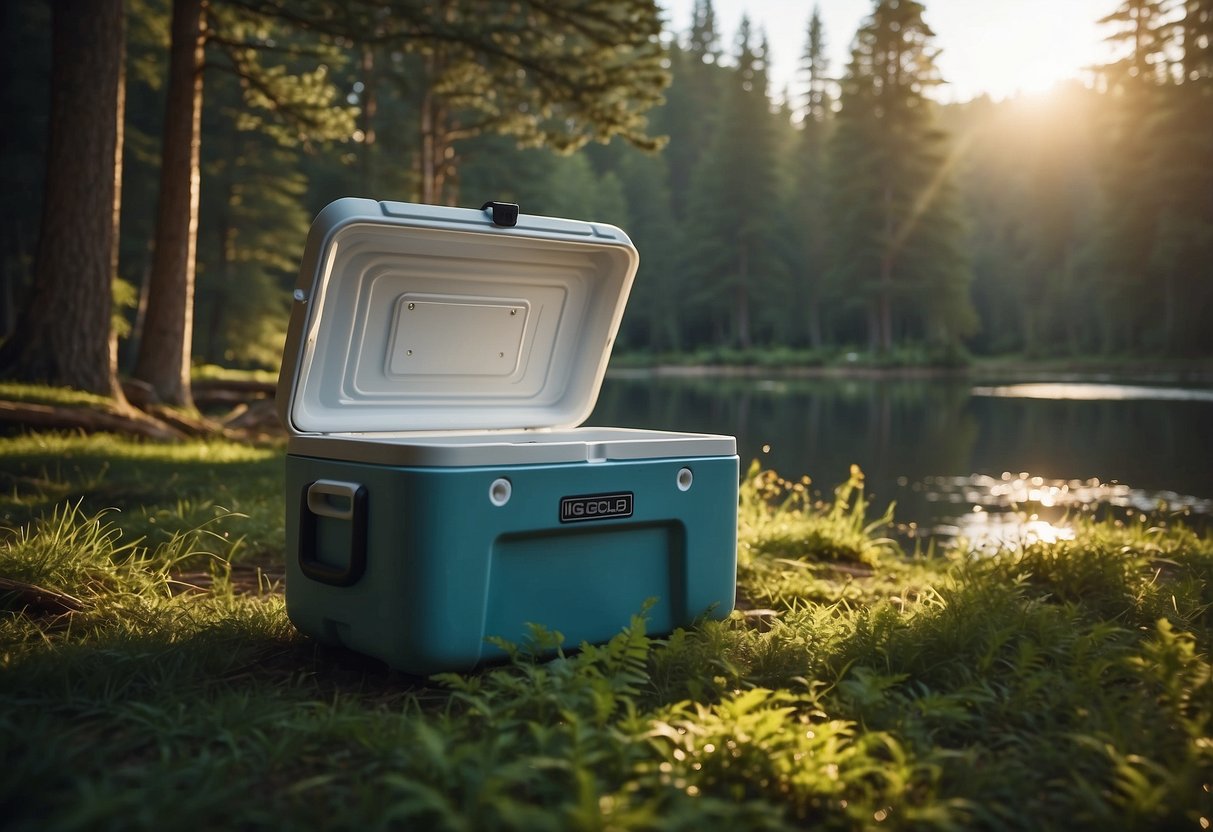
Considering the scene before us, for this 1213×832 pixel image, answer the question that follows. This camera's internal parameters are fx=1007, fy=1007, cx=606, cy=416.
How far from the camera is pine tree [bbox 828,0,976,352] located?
39.1 metres

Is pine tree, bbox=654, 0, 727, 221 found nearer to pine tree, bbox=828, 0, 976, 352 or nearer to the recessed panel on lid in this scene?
pine tree, bbox=828, 0, 976, 352

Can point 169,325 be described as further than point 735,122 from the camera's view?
No

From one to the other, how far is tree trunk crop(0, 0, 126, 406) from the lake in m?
5.83

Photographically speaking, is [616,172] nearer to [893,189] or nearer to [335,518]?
[893,189]

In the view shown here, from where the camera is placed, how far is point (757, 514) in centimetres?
651

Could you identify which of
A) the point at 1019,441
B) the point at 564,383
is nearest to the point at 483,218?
the point at 564,383

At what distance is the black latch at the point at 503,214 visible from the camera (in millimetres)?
3336

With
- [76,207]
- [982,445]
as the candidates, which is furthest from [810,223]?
[76,207]

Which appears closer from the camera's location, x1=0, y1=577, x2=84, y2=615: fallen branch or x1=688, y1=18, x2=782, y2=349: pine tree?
x1=0, y1=577, x2=84, y2=615: fallen branch

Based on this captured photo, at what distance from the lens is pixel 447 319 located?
11.8 ft

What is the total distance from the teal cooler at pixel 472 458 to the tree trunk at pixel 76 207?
6147 mm

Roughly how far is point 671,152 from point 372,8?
56.0m

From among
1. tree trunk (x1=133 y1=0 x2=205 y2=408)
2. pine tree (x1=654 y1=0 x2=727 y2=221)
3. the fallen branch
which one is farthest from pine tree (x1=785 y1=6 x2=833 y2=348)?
the fallen branch

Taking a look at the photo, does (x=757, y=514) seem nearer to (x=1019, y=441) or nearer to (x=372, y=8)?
(x=372, y=8)
